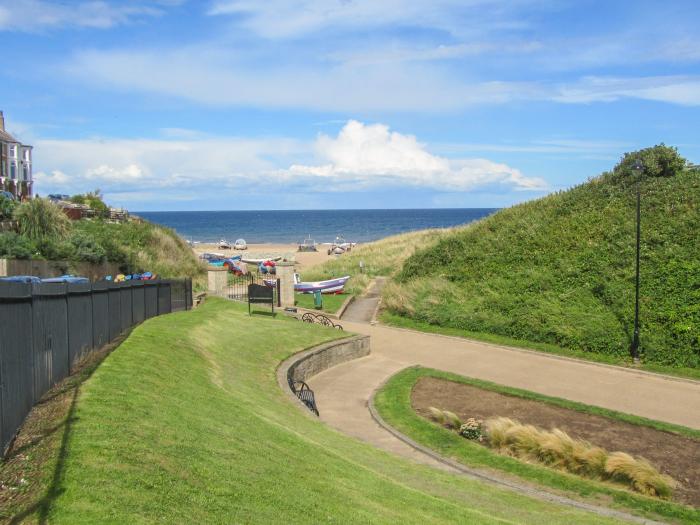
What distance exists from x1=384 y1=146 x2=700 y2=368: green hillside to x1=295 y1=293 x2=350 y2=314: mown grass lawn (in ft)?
8.69

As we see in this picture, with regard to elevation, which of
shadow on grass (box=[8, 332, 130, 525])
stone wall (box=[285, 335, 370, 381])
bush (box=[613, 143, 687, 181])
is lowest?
stone wall (box=[285, 335, 370, 381])

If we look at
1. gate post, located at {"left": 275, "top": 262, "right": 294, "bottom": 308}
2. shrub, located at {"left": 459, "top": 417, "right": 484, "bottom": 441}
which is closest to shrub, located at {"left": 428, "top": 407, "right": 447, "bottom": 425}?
shrub, located at {"left": 459, "top": 417, "right": 484, "bottom": 441}

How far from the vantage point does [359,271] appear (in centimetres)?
4344

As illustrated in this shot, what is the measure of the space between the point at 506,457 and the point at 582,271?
16.7 meters

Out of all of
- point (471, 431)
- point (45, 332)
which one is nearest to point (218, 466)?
point (45, 332)

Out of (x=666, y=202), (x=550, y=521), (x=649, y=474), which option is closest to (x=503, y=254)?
(x=666, y=202)

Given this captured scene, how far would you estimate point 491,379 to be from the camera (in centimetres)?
1933

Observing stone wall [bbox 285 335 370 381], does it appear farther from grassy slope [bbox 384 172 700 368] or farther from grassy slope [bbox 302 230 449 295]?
grassy slope [bbox 302 230 449 295]

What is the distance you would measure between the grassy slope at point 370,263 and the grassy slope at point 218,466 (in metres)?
24.2

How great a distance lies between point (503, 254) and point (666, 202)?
8.10m

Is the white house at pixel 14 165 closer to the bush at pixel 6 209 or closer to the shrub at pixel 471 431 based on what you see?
the bush at pixel 6 209

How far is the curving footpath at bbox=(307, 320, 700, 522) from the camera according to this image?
1516 centimetres

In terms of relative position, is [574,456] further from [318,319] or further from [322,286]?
[322,286]

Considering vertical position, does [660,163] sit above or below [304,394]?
above
